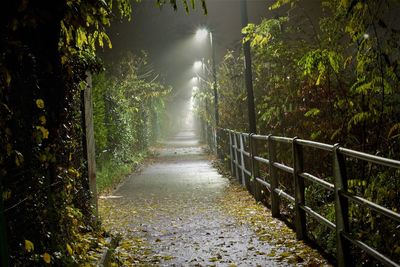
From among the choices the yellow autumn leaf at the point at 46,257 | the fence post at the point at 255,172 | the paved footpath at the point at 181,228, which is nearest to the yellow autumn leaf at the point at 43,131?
the yellow autumn leaf at the point at 46,257

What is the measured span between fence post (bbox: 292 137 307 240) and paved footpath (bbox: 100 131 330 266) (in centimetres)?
53

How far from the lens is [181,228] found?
849cm

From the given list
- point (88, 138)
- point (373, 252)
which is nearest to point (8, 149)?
point (373, 252)

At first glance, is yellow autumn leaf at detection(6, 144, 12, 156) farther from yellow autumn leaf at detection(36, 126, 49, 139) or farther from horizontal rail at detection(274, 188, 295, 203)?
horizontal rail at detection(274, 188, 295, 203)

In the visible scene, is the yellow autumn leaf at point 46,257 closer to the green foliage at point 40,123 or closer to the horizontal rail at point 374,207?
the green foliage at point 40,123

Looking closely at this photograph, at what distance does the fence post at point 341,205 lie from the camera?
205 inches

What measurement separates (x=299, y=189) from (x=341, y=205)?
69.3 inches

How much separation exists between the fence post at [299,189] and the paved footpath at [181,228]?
528 millimetres

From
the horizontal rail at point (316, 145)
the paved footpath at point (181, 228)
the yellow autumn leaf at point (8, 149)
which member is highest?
the yellow autumn leaf at point (8, 149)

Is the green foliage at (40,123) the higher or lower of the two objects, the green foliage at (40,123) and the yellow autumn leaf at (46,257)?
the higher

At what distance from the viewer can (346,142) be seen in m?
8.69

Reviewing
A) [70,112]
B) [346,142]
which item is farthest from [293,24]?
[70,112]

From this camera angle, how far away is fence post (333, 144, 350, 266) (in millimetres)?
5219

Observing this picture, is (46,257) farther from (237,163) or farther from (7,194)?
Result: (237,163)
